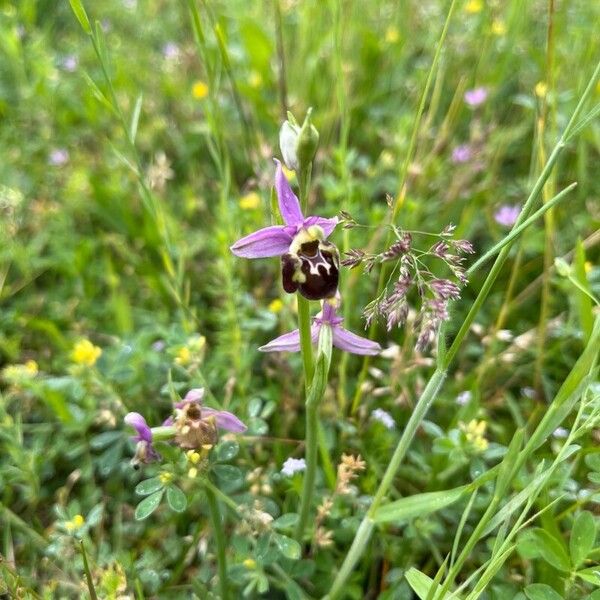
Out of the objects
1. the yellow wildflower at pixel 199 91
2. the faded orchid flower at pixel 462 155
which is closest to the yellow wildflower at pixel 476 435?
the faded orchid flower at pixel 462 155

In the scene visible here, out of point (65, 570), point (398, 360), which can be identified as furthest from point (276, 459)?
point (65, 570)

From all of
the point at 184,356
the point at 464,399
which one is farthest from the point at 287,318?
the point at 464,399

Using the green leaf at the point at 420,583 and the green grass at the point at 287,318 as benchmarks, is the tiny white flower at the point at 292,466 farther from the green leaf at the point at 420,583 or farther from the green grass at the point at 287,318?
the green leaf at the point at 420,583

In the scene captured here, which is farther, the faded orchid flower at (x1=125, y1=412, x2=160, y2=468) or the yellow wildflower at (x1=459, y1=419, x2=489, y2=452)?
the yellow wildflower at (x1=459, y1=419, x2=489, y2=452)

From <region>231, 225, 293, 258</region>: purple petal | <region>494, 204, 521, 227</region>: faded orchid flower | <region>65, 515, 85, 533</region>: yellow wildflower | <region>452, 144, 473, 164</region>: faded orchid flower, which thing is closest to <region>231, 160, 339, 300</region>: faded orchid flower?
<region>231, 225, 293, 258</region>: purple petal

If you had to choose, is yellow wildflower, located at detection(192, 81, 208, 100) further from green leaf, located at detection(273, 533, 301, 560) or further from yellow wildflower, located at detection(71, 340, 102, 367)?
green leaf, located at detection(273, 533, 301, 560)

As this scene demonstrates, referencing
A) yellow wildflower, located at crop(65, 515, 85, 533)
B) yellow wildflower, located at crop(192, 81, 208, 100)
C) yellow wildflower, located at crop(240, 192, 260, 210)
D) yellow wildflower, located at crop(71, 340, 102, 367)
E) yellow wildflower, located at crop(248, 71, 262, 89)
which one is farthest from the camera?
yellow wildflower, located at crop(248, 71, 262, 89)

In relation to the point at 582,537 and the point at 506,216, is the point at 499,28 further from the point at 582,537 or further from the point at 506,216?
the point at 582,537
